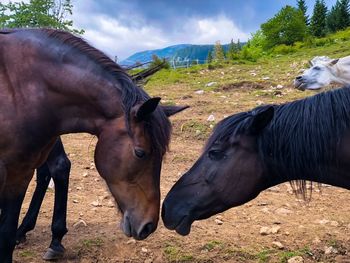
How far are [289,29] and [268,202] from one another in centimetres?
3951

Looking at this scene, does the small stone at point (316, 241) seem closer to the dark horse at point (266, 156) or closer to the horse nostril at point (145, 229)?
the dark horse at point (266, 156)

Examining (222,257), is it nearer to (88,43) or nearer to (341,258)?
(341,258)

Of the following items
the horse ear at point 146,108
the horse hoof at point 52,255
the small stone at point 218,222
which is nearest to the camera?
the horse ear at point 146,108

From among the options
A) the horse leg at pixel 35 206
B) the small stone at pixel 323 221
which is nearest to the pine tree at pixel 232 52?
the small stone at pixel 323 221

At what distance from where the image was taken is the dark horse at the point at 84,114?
2641 mm

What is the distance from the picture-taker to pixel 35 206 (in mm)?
4008

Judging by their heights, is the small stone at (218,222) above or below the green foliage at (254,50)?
below

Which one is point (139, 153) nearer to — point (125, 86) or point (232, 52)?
point (125, 86)

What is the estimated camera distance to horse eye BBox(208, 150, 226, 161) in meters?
2.75

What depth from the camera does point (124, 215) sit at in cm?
273

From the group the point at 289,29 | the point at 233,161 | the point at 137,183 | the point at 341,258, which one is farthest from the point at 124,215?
the point at 289,29

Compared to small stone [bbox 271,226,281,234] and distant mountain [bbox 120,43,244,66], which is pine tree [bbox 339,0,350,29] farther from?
small stone [bbox 271,226,281,234]

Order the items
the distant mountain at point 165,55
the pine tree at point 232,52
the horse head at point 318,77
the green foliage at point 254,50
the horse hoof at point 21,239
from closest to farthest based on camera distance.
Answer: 1. the distant mountain at point 165,55
2. the horse hoof at point 21,239
3. the horse head at point 318,77
4. the green foliage at point 254,50
5. the pine tree at point 232,52

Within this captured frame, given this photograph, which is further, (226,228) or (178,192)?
(226,228)
